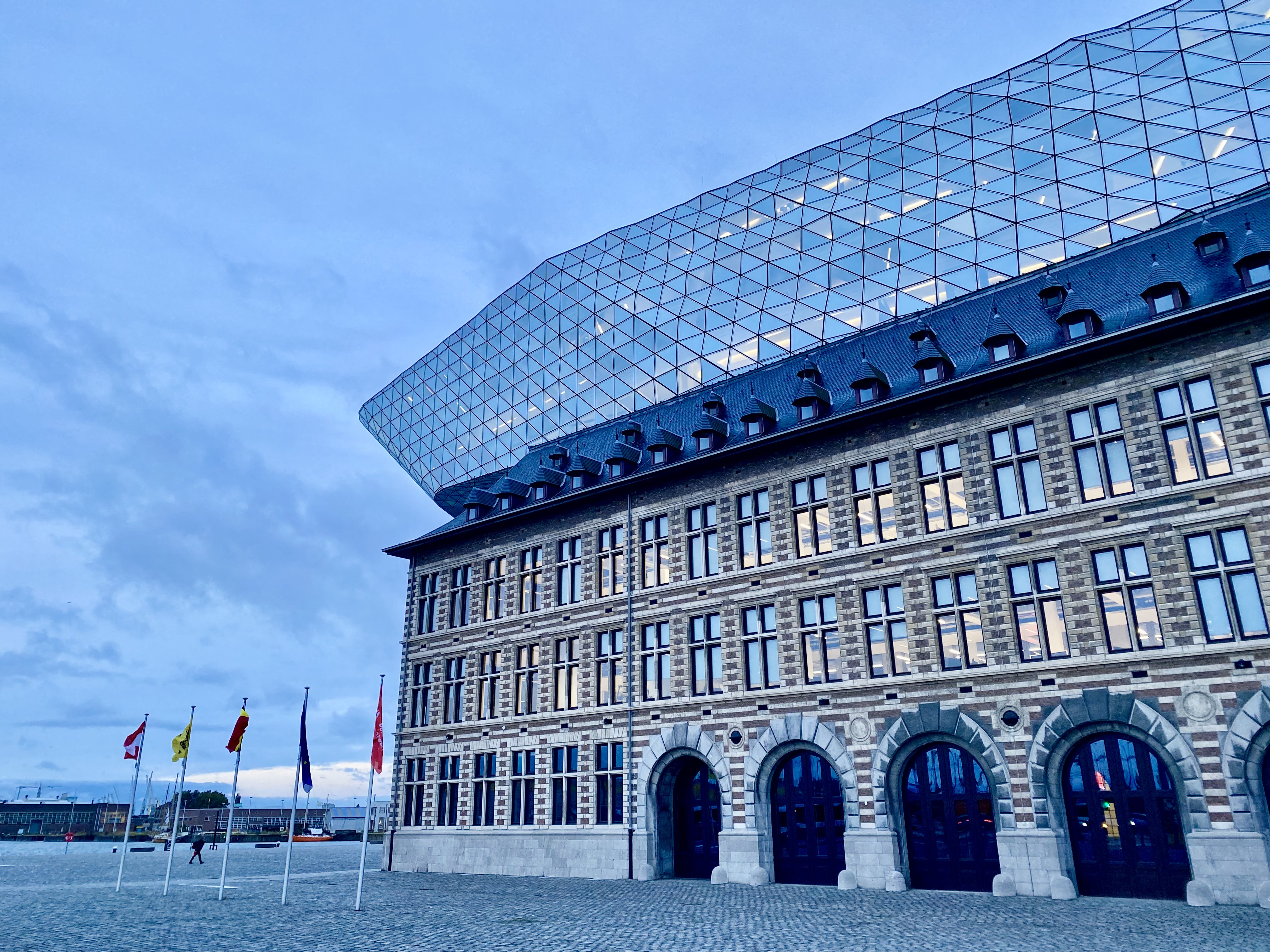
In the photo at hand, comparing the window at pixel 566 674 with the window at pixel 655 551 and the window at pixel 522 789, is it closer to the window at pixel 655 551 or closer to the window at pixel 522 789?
the window at pixel 522 789

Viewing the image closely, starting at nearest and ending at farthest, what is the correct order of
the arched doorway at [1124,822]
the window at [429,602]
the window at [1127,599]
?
the arched doorway at [1124,822]
the window at [1127,599]
the window at [429,602]

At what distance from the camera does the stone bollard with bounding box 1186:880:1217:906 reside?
844 inches

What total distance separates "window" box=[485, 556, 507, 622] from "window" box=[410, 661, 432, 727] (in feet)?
15.8

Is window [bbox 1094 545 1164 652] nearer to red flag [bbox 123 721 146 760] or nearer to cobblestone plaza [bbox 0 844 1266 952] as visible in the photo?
cobblestone plaza [bbox 0 844 1266 952]

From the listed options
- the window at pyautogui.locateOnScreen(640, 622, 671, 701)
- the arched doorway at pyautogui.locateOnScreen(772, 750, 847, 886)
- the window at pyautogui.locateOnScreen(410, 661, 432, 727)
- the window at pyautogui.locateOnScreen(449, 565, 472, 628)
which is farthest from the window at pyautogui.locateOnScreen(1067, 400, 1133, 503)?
the window at pyautogui.locateOnScreen(410, 661, 432, 727)

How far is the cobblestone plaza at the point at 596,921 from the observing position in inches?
651

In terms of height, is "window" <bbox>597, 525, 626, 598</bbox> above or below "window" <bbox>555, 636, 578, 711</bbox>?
above

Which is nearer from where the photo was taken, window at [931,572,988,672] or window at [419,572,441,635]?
window at [931,572,988,672]

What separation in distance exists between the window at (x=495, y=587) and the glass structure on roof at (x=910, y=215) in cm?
1381

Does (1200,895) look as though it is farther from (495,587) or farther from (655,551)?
(495,587)

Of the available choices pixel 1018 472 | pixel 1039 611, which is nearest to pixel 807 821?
pixel 1039 611

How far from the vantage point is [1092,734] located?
24.4m

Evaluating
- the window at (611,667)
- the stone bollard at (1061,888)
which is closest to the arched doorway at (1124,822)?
the stone bollard at (1061,888)

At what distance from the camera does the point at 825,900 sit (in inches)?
964
